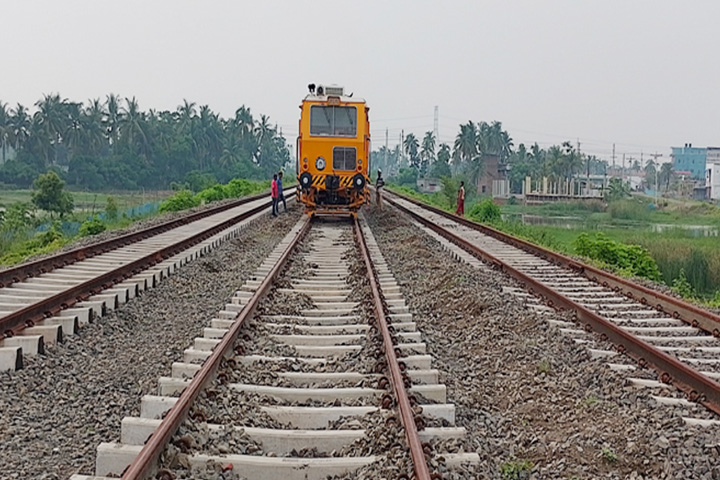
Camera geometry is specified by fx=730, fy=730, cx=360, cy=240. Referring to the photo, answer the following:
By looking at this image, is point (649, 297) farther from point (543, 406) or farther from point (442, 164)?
point (442, 164)

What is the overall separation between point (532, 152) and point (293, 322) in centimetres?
11593

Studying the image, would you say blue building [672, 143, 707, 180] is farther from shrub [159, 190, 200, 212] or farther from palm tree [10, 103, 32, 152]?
shrub [159, 190, 200, 212]

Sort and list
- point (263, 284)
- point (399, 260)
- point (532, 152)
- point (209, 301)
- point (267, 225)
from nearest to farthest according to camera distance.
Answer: point (263, 284) < point (209, 301) < point (399, 260) < point (267, 225) < point (532, 152)

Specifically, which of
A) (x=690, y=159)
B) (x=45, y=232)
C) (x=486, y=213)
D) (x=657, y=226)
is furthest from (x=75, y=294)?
(x=690, y=159)

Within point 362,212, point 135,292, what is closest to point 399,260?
point 135,292

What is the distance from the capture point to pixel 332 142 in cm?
1920

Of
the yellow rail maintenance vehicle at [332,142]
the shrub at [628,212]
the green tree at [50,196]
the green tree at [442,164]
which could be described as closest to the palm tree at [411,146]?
the green tree at [442,164]

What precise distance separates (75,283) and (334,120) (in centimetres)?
1112

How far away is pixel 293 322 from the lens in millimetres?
7312

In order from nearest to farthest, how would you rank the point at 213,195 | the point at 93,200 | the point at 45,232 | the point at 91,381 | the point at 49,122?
the point at 91,381 → the point at 45,232 → the point at 213,195 → the point at 93,200 → the point at 49,122

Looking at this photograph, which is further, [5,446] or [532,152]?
[532,152]

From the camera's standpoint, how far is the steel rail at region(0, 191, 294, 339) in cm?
654

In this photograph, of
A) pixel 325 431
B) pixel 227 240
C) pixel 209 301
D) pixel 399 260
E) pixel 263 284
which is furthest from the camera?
pixel 227 240

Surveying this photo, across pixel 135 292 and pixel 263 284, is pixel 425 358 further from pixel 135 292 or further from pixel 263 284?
pixel 135 292
